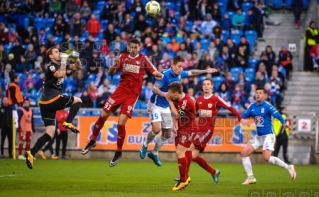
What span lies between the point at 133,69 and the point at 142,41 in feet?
45.6

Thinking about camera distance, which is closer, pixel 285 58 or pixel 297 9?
pixel 285 58

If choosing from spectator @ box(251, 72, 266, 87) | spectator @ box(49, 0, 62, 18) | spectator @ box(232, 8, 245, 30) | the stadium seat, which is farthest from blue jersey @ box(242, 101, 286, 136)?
spectator @ box(49, 0, 62, 18)

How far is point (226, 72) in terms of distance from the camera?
29.8 metres

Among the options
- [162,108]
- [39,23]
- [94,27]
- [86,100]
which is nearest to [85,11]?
[94,27]

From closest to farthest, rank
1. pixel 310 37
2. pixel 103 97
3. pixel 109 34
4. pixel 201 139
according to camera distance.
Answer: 1. pixel 201 139
2. pixel 103 97
3. pixel 310 37
4. pixel 109 34

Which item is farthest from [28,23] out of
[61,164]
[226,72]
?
[61,164]

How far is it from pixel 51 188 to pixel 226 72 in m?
15.2

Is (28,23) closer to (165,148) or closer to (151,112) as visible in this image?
(165,148)

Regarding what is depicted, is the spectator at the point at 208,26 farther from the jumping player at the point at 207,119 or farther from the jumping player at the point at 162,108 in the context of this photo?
the jumping player at the point at 207,119

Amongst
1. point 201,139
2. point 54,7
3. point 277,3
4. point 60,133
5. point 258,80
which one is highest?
point 277,3

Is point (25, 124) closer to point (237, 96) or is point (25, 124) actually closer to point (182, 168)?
point (237, 96)

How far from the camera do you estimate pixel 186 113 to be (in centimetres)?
1569

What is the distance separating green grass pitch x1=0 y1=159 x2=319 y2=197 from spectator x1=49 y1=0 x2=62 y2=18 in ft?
42.9

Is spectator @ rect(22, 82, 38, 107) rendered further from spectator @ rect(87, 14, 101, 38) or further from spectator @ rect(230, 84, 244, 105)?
spectator @ rect(230, 84, 244, 105)
